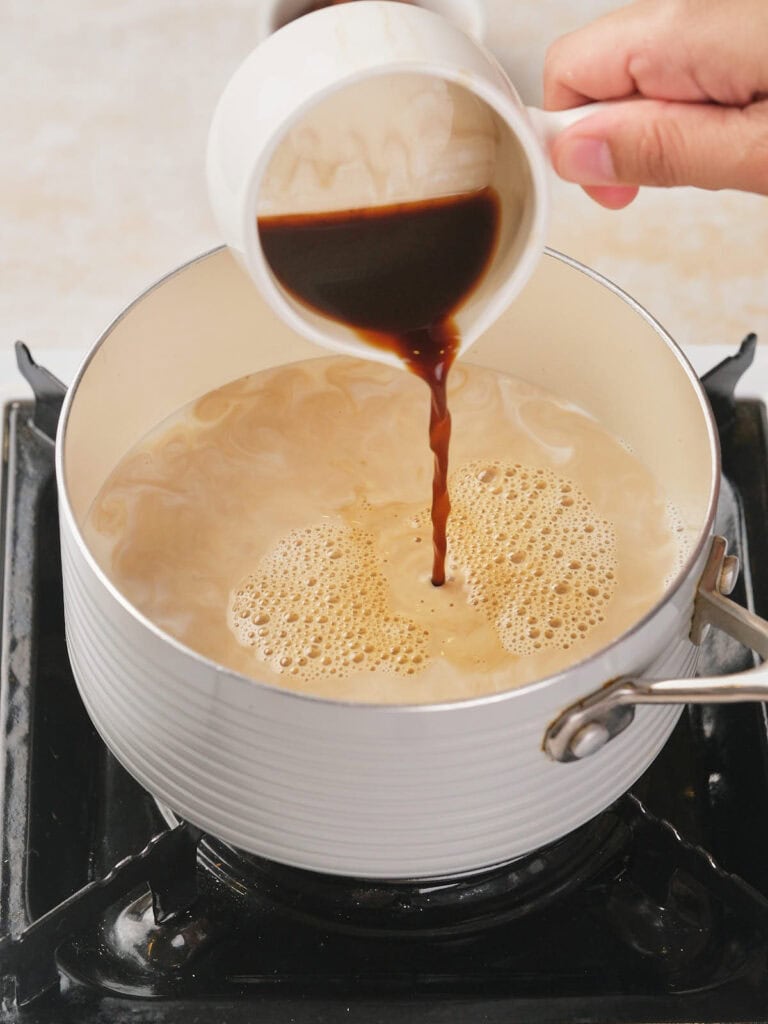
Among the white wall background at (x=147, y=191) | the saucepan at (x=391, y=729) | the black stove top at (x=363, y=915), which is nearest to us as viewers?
the saucepan at (x=391, y=729)

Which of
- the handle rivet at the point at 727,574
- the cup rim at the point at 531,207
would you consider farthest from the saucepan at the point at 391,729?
the cup rim at the point at 531,207

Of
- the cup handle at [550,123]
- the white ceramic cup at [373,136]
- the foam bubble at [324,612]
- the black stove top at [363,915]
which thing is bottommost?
the black stove top at [363,915]

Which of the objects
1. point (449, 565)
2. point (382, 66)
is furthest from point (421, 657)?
point (382, 66)

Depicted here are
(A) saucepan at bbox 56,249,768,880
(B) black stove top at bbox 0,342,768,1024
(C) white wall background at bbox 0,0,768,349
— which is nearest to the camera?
(A) saucepan at bbox 56,249,768,880

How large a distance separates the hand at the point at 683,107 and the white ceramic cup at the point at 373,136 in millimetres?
26

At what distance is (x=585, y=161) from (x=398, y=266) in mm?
121

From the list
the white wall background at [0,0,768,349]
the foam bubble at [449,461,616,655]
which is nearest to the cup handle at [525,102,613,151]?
the foam bubble at [449,461,616,655]

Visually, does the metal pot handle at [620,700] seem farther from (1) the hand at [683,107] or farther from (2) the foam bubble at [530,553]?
(1) the hand at [683,107]

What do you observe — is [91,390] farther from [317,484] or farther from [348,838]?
[348,838]

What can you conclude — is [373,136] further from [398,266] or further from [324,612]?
[324,612]

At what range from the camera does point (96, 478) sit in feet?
3.15

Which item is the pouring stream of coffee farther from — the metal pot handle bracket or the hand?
the metal pot handle bracket

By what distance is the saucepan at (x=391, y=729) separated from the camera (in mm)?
A: 663

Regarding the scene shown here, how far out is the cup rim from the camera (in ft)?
2.25
